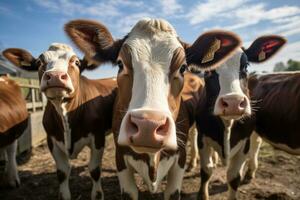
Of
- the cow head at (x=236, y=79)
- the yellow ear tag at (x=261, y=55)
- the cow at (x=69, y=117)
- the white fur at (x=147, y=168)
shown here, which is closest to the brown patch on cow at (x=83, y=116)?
the cow at (x=69, y=117)

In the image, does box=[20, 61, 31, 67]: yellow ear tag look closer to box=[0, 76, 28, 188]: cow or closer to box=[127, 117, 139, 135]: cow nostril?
box=[0, 76, 28, 188]: cow

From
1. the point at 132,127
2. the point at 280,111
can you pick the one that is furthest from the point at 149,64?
the point at 280,111

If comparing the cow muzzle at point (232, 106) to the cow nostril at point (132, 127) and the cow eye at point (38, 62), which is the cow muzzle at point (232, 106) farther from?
the cow eye at point (38, 62)

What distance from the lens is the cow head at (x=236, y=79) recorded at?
10.7 ft

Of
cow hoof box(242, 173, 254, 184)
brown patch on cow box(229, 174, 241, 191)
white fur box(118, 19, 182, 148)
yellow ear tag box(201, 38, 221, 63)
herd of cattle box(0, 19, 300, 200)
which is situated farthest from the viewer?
cow hoof box(242, 173, 254, 184)

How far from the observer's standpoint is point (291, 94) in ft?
15.2

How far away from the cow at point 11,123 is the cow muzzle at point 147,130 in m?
3.78

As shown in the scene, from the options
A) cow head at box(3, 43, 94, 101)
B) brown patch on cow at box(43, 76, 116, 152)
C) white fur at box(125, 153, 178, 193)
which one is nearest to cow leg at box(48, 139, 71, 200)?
brown patch on cow at box(43, 76, 116, 152)

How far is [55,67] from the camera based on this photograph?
3871mm

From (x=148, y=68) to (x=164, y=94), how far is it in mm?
274

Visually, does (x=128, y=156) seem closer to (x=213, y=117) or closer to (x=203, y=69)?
(x=203, y=69)

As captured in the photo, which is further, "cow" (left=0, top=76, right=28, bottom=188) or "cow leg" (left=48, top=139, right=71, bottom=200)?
"cow" (left=0, top=76, right=28, bottom=188)

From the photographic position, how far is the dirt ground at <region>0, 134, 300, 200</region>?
475 centimetres

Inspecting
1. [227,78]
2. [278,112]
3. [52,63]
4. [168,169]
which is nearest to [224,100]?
[227,78]
